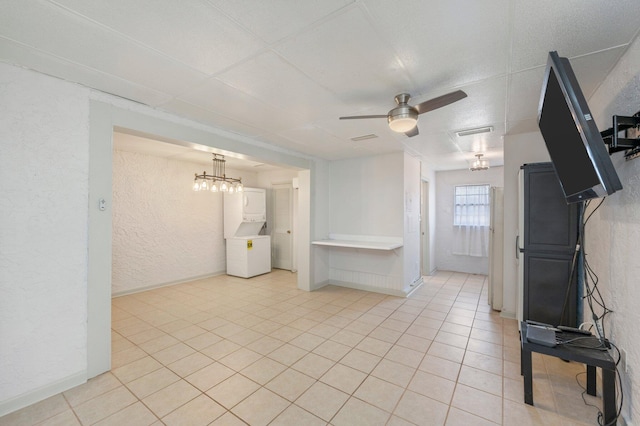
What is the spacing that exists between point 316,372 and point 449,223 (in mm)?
5618

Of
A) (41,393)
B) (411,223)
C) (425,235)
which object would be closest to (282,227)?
(411,223)

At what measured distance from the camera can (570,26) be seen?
155cm

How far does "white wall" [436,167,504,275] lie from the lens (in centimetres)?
635

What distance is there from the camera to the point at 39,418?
1896 millimetres

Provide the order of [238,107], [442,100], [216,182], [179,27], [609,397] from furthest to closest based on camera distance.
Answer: [216,182] < [238,107] < [442,100] < [609,397] < [179,27]

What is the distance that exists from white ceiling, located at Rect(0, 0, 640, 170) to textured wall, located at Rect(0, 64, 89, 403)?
0.91 ft

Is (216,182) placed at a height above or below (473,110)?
below

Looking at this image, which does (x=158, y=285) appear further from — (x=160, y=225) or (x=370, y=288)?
(x=370, y=288)

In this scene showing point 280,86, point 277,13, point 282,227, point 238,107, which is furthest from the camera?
point 282,227

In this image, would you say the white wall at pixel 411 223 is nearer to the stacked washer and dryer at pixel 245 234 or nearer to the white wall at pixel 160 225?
the stacked washer and dryer at pixel 245 234

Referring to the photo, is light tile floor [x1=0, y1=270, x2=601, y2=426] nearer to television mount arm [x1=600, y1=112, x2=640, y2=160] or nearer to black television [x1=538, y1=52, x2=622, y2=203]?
black television [x1=538, y1=52, x2=622, y2=203]

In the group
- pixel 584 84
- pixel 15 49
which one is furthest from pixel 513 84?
pixel 15 49

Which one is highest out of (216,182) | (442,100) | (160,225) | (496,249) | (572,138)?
(442,100)

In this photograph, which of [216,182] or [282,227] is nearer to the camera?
[216,182]
